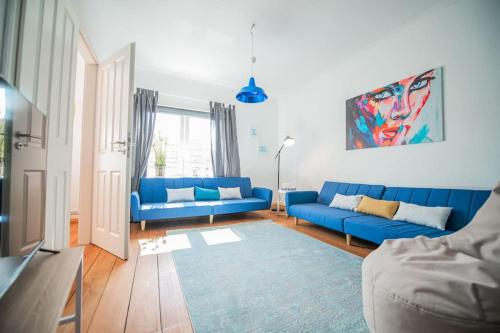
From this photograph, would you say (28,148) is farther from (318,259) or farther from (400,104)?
(400,104)

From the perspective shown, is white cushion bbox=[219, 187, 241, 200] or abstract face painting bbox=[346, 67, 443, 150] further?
white cushion bbox=[219, 187, 241, 200]

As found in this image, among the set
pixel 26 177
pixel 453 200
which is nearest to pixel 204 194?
pixel 26 177

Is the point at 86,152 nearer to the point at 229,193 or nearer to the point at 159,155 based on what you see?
the point at 159,155

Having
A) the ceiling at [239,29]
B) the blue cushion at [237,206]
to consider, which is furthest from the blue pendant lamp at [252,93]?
the blue cushion at [237,206]

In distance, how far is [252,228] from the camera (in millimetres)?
3092

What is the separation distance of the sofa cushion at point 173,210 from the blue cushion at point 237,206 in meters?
0.14

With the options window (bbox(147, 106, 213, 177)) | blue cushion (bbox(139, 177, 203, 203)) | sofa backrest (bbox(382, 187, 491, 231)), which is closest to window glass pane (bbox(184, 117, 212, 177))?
window (bbox(147, 106, 213, 177))

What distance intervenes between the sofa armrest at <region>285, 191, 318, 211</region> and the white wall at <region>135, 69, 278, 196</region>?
1518 millimetres

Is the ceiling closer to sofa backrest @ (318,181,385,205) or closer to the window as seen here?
the window

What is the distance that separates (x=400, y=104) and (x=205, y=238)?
316cm

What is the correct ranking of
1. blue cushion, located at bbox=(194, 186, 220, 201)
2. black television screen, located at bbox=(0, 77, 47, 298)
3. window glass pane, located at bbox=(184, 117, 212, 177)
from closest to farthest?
black television screen, located at bbox=(0, 77, 47, 298), blue cushion, located at bbox=(194, 186, 220, 201), window glass pane, located at bbox=(184, 117, 212, 177)

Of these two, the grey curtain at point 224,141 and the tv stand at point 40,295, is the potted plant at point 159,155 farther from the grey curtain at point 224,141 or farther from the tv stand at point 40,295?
the tv stand at point 40,295

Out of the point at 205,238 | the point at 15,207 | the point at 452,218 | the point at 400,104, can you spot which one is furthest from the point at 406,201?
the point at 15,207

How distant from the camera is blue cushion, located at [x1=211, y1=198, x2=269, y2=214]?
3.38m
